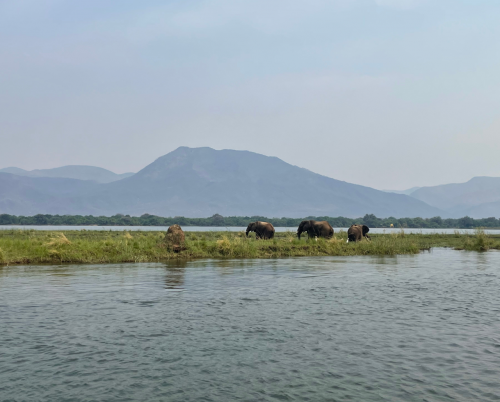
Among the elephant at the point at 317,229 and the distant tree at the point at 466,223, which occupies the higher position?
the distant tree at the point at 466,223

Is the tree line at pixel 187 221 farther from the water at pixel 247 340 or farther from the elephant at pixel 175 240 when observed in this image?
the water at pixel 247 340

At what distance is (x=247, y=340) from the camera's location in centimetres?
1152

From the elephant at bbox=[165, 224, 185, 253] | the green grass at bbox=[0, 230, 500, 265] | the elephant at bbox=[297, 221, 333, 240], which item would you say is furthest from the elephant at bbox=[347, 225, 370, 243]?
the elephant at bbox=[165, 224, 185, 253]

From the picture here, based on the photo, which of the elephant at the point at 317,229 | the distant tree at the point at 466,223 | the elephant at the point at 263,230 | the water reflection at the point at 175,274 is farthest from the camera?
the distant tree at the point at 466,223

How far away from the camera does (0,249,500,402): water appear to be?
857 cm

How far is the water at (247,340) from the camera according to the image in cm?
857

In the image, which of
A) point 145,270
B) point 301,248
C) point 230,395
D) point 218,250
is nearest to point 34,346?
point 230,395

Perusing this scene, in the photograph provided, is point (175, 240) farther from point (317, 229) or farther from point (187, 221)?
point (187, 221)

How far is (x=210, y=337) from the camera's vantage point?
11.8 m

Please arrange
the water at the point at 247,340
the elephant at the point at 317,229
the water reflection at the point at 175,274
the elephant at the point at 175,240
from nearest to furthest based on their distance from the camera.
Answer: the water at the point at 247,340
the water reflection at the point at 175,274
the elephant at the point at 175,240
the elephant at the point at 317,229

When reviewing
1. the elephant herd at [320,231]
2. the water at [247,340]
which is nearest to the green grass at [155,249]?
the elephant herd at [320,231]

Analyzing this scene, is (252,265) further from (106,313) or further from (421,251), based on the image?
(421,251)

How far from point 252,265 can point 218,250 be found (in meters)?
5.81

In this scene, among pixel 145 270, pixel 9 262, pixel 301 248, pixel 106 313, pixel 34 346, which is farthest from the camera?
pixel 301 248
